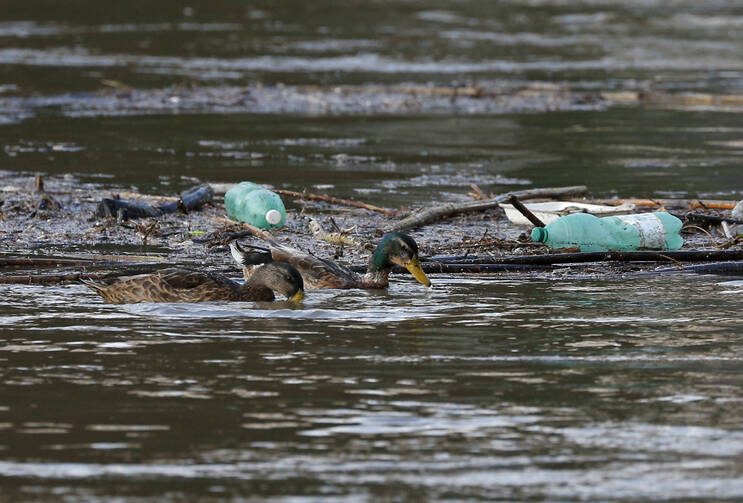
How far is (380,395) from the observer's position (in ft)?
21.3

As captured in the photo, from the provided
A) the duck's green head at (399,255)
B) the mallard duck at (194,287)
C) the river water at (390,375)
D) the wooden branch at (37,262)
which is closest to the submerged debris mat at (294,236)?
the wooden branch at (37,262)

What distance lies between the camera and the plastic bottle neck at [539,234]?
10391mm

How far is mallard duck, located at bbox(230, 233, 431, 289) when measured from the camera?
9234 mm

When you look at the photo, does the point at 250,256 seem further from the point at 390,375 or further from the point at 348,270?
the point at 390,375

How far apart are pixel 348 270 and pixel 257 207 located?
2.13 metres

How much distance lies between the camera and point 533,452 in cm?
562

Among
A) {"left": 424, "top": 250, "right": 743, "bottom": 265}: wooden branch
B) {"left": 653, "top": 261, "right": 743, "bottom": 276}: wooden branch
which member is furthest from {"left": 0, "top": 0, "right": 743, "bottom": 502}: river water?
{"left": 424, "top": 250, "right": 743, "bottom": 265}: wooden branch

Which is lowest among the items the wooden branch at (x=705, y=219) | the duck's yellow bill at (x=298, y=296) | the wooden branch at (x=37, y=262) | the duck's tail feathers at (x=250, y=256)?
the duck's yellow bill at (x=298, y=296)

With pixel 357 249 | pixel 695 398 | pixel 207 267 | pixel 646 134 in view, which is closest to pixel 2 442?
pixel 695 398

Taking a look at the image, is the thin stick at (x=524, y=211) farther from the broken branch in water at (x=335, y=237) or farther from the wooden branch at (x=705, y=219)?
the wooden branch at (x=705, y=219)

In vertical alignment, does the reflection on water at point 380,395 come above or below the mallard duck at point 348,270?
below

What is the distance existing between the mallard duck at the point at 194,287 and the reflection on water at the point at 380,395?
0.13m

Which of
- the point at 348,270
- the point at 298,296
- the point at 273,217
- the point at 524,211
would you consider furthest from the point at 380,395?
the point at 273,217

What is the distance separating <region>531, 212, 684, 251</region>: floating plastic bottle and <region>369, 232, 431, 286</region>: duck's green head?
149 cm
